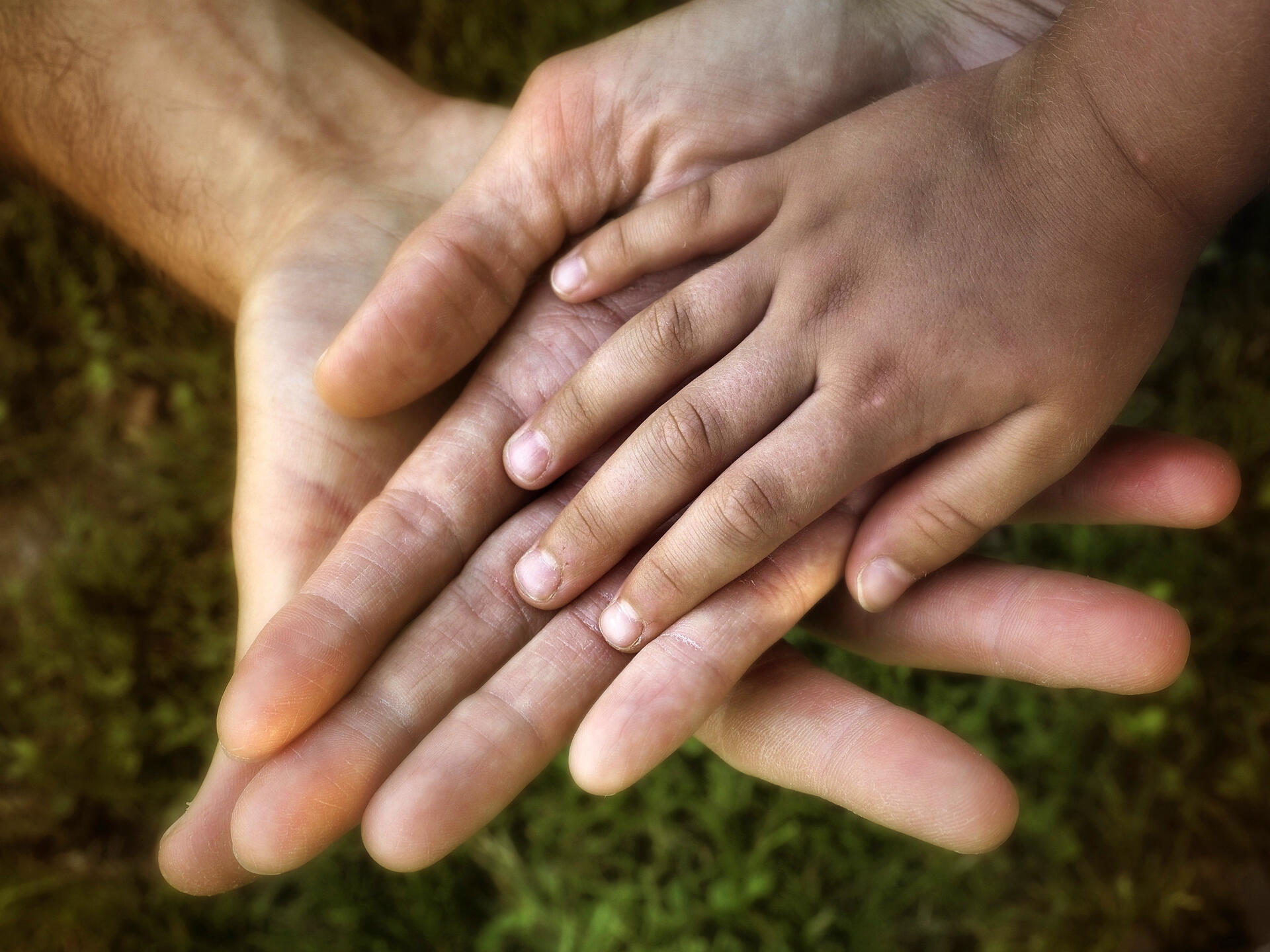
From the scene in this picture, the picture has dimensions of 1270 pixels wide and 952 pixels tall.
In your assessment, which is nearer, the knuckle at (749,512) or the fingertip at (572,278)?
the knuckle at (749,512)

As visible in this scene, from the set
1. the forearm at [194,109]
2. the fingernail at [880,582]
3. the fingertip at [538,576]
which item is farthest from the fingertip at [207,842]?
the forearm at [194,109]

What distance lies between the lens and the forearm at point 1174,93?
1.45 metres

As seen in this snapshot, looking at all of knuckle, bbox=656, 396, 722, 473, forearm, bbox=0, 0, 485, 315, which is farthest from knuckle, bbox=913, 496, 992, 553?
forearm, bbox=0, 0, 485, 315

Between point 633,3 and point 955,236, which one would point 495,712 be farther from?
point 633,3

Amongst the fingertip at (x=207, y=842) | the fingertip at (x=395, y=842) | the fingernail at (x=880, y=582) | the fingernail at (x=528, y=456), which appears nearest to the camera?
the fingertip at (x=395, y=842)

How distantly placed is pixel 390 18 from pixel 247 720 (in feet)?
8.77

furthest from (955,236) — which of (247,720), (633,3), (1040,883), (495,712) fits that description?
(633,3)

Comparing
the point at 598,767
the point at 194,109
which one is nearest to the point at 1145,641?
the point at 598,767

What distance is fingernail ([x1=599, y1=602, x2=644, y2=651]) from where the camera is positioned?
1521 mm

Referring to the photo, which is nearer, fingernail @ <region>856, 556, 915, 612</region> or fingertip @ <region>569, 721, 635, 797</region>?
fingertip @ <region>569, 721, 635, 797</region>

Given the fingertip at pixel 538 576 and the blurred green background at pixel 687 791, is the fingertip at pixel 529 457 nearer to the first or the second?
the fingertip at pixel 538 576

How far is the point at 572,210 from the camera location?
182 cm

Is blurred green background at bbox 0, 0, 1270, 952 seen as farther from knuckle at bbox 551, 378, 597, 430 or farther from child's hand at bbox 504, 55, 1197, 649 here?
knuckle at bbox 551, 378, 597, 430

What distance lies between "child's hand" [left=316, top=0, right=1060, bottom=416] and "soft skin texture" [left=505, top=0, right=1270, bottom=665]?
0.26m
